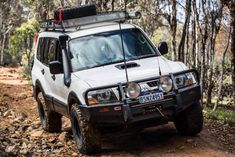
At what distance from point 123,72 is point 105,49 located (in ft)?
2.99

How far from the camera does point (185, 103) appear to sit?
7586mm

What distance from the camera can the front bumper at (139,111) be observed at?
7176 mm

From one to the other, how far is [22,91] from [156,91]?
488 inches

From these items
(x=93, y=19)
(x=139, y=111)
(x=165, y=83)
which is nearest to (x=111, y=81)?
(x=139, y=111)

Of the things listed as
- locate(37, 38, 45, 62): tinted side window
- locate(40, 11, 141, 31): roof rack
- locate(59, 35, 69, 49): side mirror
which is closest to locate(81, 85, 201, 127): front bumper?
locate(59, 35, 69, 49): side mirror

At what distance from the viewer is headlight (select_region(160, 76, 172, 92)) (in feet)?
24.3

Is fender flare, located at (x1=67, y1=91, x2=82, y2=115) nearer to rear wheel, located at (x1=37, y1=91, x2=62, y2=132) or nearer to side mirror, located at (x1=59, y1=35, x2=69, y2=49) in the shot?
side mirror, located at (x1=59, y1=35, x2=69, y2=49)

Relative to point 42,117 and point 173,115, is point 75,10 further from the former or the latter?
point 173,115

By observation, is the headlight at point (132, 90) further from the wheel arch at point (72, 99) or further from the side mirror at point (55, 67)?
the side mirror at point (55, 67)

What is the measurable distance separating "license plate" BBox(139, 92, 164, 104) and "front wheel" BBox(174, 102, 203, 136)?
904 mm

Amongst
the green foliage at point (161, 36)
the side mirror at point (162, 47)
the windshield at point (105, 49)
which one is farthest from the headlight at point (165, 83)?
the green foliage at point (161, 36)

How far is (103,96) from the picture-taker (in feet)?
23.9

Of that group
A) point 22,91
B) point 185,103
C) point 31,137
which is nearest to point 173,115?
point 185,103

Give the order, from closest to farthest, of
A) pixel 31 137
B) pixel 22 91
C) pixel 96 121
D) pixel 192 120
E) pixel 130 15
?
pixel 96 121
pixel 192 120
pixel 130 15
pixel 31 137
pixel 22 91
